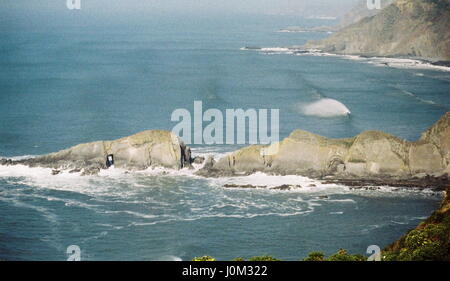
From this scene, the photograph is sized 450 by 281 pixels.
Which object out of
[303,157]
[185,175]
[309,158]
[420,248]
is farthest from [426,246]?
[185,175]

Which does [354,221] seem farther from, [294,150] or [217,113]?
[217,113]

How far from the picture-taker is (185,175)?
7931cm

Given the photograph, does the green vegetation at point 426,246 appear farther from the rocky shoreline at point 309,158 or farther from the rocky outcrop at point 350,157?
the rocky outcrop at point 350,157

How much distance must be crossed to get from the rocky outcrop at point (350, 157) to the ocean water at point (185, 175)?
77.8 inches

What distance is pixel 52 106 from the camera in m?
115

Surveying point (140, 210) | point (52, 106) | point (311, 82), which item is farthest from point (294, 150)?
point (311, 82)

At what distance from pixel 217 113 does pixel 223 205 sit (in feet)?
130

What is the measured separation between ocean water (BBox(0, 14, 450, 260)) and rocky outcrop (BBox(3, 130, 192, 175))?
4.18ft

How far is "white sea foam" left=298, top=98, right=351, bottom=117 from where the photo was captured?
111 m

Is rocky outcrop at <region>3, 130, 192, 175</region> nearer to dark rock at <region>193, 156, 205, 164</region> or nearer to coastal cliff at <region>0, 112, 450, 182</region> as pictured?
coastal cliff at <region>0, 112, 450, 182</region>

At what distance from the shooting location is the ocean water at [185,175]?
61781 mm

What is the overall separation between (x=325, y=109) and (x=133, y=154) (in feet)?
138

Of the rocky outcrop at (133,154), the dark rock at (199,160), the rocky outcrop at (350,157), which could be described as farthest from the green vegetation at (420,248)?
the dark rock at (199,160)

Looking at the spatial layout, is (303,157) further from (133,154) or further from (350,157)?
(133,154)
